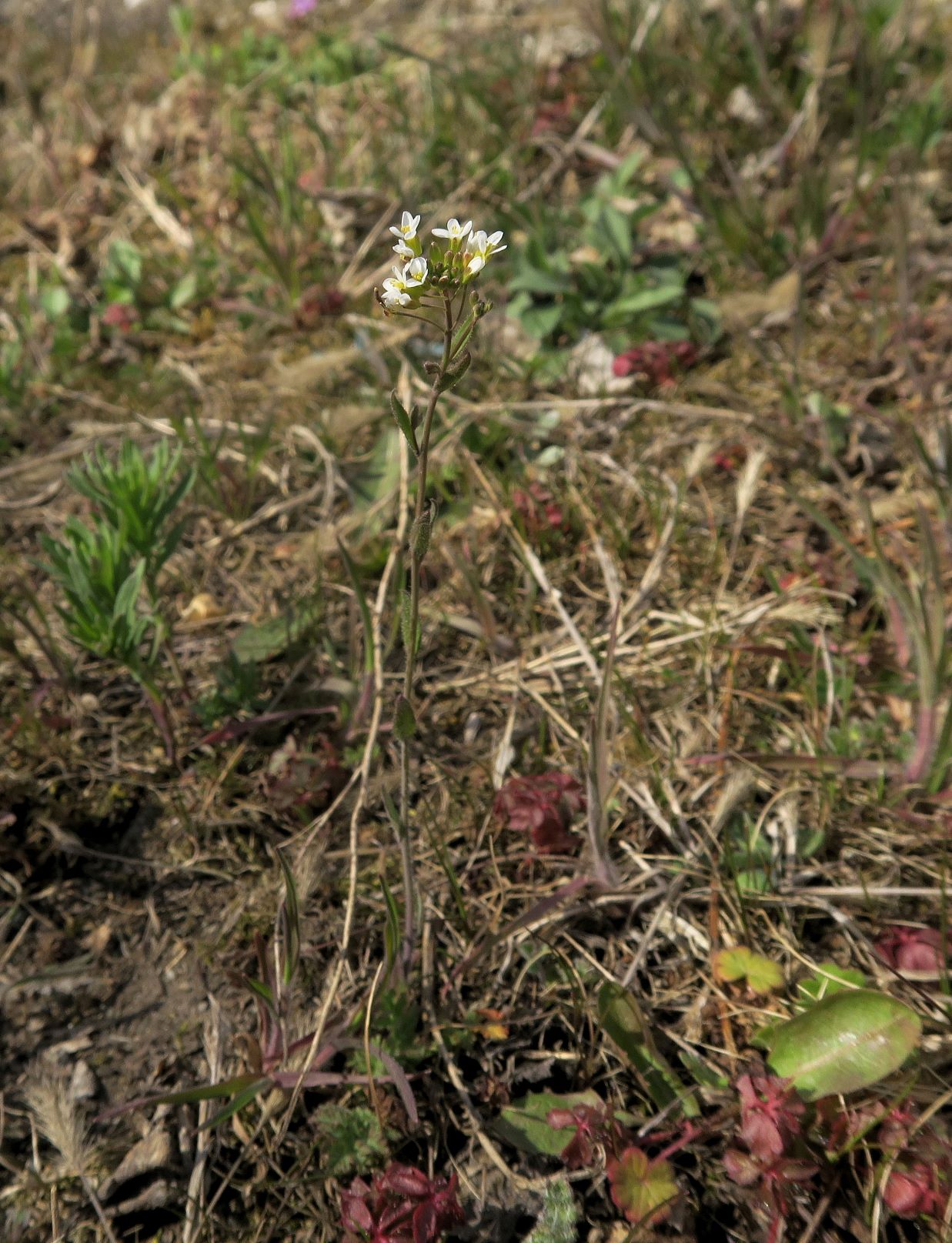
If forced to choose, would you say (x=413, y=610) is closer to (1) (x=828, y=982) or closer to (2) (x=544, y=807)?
(2) (x=544, y=807)

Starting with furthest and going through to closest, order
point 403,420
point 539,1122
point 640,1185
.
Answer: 1. point 539,1122
2. point 640,1185
3. point 403,420

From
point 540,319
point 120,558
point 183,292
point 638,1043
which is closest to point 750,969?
point 638,1043

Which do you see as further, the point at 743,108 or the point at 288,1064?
Result: the point at 743,108

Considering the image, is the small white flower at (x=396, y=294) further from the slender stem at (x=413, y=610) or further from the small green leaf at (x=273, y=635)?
the small green leaf at (x=273, y=635)

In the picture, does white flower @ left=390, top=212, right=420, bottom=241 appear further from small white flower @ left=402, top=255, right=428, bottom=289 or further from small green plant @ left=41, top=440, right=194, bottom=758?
small green plant @ left=41, top=440, right=194, bottom=758

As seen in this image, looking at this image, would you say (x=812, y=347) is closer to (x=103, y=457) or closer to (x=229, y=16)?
(x=103, y=457)

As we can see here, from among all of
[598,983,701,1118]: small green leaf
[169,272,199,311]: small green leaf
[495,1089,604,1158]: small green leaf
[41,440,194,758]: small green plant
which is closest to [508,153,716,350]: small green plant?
[169,272,199,311]: small green leaf
